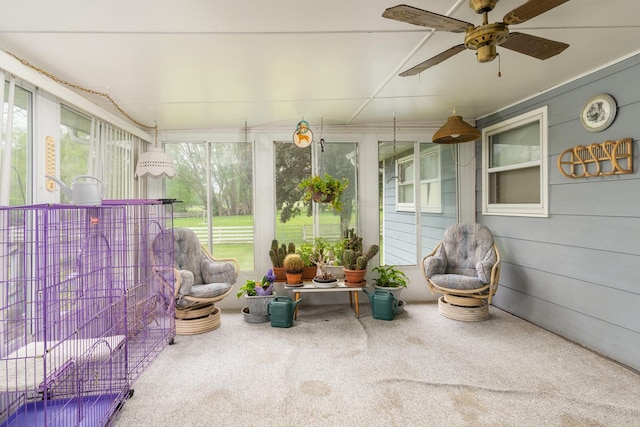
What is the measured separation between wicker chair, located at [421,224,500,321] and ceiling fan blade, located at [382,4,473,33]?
268cm

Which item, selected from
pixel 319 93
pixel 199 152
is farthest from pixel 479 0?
pixel 199 152

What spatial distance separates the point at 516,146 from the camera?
4000mm

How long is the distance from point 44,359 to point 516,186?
4.34m

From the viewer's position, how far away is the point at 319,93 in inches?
132

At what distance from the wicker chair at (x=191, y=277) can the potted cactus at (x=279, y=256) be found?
17.9 inches

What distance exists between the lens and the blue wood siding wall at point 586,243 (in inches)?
106

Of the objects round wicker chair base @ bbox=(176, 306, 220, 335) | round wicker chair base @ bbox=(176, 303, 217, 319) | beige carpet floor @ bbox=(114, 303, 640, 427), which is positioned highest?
round wicker chair base @ bbox=(176, 303, 217, 319)

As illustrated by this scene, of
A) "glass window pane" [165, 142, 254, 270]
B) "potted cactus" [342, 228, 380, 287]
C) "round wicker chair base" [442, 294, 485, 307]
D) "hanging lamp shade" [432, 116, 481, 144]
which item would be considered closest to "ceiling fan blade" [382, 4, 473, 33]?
"hanging lamp shade" [432, 116, 481, 144]

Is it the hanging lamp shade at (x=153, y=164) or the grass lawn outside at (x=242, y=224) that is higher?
the hanging lamp shade at (x=153, y=164)

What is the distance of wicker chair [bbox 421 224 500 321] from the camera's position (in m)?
3.72

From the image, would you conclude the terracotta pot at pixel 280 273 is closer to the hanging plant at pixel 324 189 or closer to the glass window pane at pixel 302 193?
the glass window pane at pixel 302 193

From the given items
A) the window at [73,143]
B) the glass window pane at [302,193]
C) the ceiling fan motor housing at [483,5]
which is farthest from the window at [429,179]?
the window at [73,143]

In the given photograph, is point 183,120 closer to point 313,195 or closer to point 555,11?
point 313,195

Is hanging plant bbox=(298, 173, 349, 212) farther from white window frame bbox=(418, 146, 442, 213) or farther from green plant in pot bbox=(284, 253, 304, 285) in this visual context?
white window frame bbox=(418, 146, 442, 213)
